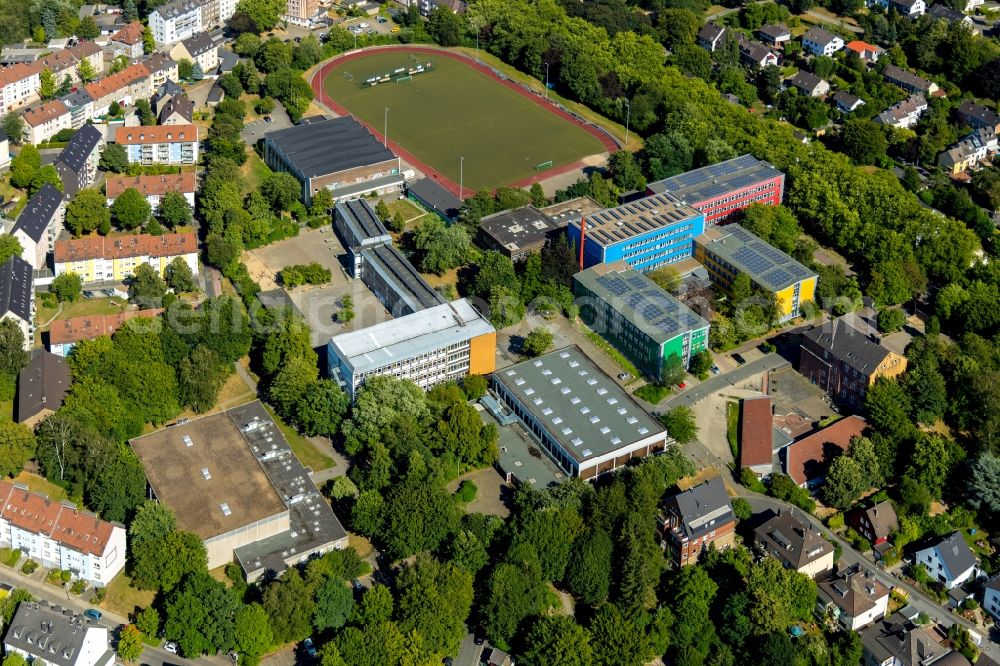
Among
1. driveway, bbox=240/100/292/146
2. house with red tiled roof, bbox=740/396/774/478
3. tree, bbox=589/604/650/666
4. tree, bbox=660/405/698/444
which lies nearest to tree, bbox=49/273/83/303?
driveway, bbox=240/100/292/146

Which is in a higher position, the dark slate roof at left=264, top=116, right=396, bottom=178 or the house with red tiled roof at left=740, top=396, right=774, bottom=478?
the dark slate roof at left=264, top=116, right=396, bottom=178

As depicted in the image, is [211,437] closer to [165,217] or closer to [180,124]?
[165,217]

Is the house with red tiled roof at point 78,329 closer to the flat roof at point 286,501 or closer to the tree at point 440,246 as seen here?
the flat roof at point 286,501

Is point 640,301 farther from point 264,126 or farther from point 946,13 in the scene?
point 946,13

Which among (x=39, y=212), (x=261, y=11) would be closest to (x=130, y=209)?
(x=39, y=212)

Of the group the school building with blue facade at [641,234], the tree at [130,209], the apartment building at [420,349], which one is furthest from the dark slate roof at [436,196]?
the tree at [130,209]

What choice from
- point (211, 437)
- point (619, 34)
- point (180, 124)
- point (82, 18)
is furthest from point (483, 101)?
point (211, 437)

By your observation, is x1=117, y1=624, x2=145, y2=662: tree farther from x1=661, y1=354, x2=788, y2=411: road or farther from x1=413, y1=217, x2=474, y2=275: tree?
x1=413, y1=217, x2=474, y2=275: tree
